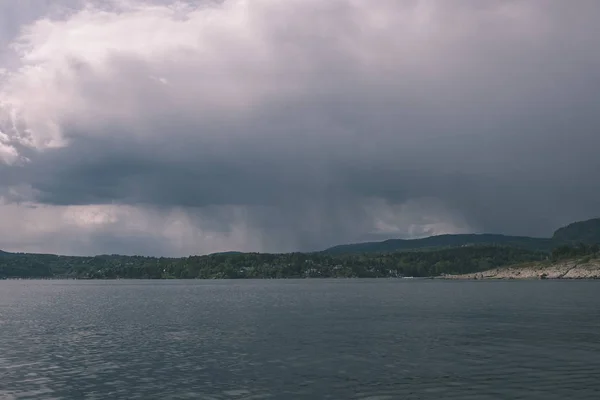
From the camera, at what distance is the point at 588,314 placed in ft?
387

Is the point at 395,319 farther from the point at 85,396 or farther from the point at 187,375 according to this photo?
the point at 85,396

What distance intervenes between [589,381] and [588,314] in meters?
75.7

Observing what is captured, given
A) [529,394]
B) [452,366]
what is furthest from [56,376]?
[529,394]

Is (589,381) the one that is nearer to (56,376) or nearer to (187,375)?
(187,375)

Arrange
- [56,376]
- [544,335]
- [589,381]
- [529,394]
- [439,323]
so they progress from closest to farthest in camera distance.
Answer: [529,394]
[589,381]
[56,376]
[544,335]
[439,323]

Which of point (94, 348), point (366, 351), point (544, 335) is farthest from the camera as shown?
point (544, 335)

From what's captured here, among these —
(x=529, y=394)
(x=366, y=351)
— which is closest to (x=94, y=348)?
(x=366, y=351)

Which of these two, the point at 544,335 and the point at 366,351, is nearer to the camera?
the point at 366,351

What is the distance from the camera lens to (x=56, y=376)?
55.8m

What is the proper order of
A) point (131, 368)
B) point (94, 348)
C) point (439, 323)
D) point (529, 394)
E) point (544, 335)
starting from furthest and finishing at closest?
point (439, 323) < point (544, 335) < point (94, 348) < point (131, 368) < point (529, 394)

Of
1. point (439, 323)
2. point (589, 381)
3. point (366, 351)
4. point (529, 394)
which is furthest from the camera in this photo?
point (439, 323)

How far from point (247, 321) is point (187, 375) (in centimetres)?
5819

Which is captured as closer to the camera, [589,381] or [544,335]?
[589,381]

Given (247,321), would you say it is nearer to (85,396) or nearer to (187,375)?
(187,375)
